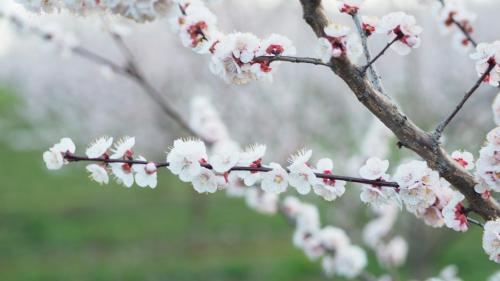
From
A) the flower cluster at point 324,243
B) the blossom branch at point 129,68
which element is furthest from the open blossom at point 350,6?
the flower cluster at point 324,243

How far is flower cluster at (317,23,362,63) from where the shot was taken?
56.4 inches

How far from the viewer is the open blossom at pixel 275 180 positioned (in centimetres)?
169

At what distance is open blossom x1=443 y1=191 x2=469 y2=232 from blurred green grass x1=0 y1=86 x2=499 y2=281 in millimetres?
4307

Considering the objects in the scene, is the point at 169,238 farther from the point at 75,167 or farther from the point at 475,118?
the point at 75,167

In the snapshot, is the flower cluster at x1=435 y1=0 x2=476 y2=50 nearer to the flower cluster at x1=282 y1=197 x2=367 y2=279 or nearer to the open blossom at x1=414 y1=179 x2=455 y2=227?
the open blossom at x1=414 y1=179 x2=455 y2=227

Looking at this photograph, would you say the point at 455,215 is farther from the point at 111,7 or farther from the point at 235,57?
the point at 111,7

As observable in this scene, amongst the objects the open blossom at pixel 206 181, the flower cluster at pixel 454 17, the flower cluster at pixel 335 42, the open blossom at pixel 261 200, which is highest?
the open blossom at pixel 261 200

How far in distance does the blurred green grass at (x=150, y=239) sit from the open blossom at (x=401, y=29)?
448 centimetres

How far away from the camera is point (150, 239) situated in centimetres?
1152

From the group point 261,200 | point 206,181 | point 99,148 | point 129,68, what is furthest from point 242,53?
point 261,200

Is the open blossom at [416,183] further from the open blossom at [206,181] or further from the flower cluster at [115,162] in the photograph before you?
the flower cluster at [115,162]

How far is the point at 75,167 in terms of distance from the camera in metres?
20.0

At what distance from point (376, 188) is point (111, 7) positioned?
79 centimetres

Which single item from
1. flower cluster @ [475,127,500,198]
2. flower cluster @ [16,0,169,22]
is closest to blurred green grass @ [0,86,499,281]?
flower cluster @ [475,127,500,198]
